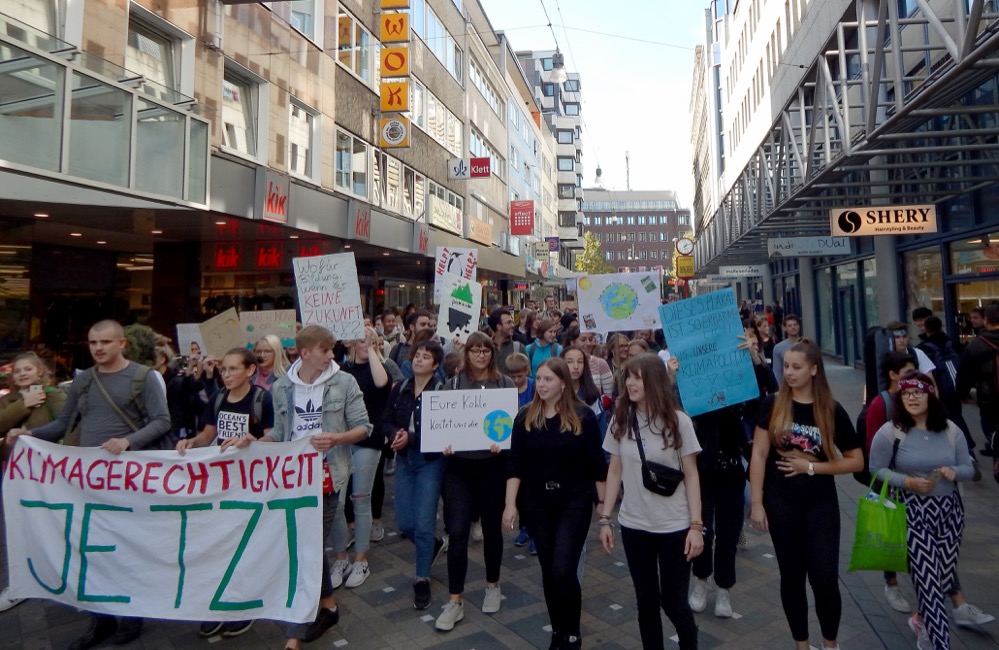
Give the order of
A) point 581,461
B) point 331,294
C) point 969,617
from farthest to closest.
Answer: point 331,294, point 969,617, point 581,461

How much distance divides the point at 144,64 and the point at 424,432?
990 centimetres

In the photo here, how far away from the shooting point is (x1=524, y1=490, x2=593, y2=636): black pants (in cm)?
406

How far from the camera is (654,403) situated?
12.7 ft

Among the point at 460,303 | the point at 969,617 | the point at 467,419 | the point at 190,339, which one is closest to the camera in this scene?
the point at 969,617

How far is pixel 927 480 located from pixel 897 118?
527cm

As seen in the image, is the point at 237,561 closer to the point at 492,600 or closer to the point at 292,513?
the point at 292,513

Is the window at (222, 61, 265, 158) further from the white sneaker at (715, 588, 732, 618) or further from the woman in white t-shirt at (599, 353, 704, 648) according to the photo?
the white sneaker at (715, 588, 732, 618)

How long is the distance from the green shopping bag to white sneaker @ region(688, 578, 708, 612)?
44.1 inches

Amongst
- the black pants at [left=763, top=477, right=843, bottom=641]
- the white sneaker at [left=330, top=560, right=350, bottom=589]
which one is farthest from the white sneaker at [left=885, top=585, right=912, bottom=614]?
the white sneaker at [left=330, top=560, right=350, bottom=589]

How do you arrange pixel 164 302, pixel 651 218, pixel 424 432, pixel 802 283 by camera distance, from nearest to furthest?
1. pixel 424 432
2. pixel 164 302
3. pixel 802 283
4. pixel 651 218

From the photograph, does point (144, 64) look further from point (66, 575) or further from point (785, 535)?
point (785, 535)

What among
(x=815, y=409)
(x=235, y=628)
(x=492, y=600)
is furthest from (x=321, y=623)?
(x=815, y=409)

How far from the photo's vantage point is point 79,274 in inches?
567

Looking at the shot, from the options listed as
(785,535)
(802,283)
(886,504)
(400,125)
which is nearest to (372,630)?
(785,535)
